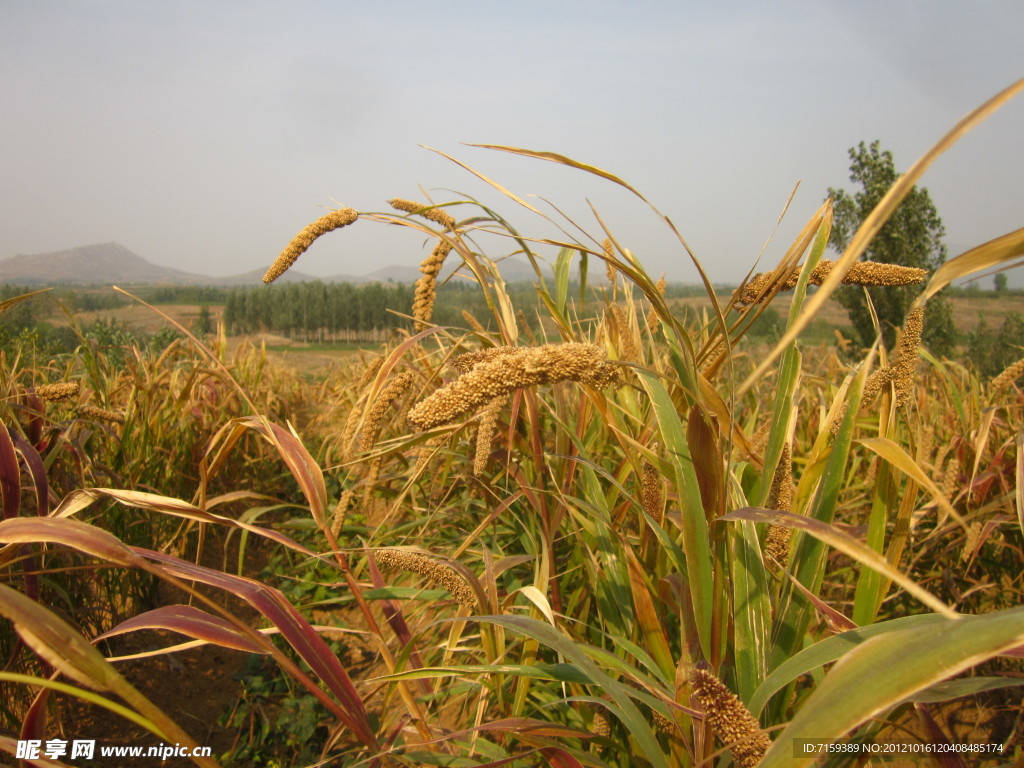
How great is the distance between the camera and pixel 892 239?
647 inches

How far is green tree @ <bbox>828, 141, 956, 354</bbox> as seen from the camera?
1570 cm

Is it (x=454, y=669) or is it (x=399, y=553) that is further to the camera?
(x=399, y=553)

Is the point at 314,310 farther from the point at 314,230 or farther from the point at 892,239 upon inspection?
the point at 314,230

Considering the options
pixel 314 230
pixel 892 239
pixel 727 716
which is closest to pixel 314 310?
pixel 892 239

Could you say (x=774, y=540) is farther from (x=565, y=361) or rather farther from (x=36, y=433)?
(x=36, y=433)

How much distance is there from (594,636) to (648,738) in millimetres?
742

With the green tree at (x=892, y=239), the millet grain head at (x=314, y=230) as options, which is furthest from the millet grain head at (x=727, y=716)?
the green tree at (x=892, y=239)

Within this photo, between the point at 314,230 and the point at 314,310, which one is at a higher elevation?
the point at 314,310

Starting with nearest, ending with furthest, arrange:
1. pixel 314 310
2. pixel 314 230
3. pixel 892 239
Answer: pixel 314 230
pixel 892 239
pixel 314 310

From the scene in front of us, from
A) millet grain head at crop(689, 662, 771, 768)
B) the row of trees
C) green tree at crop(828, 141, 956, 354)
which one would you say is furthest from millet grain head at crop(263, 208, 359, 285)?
the row of trees

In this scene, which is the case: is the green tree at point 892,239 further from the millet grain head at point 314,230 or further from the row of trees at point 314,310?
the row of trees at point 314,310

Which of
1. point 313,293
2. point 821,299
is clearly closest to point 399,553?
point 821,299

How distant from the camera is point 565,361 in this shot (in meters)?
0.72

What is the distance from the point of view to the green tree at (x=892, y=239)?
15703mm
